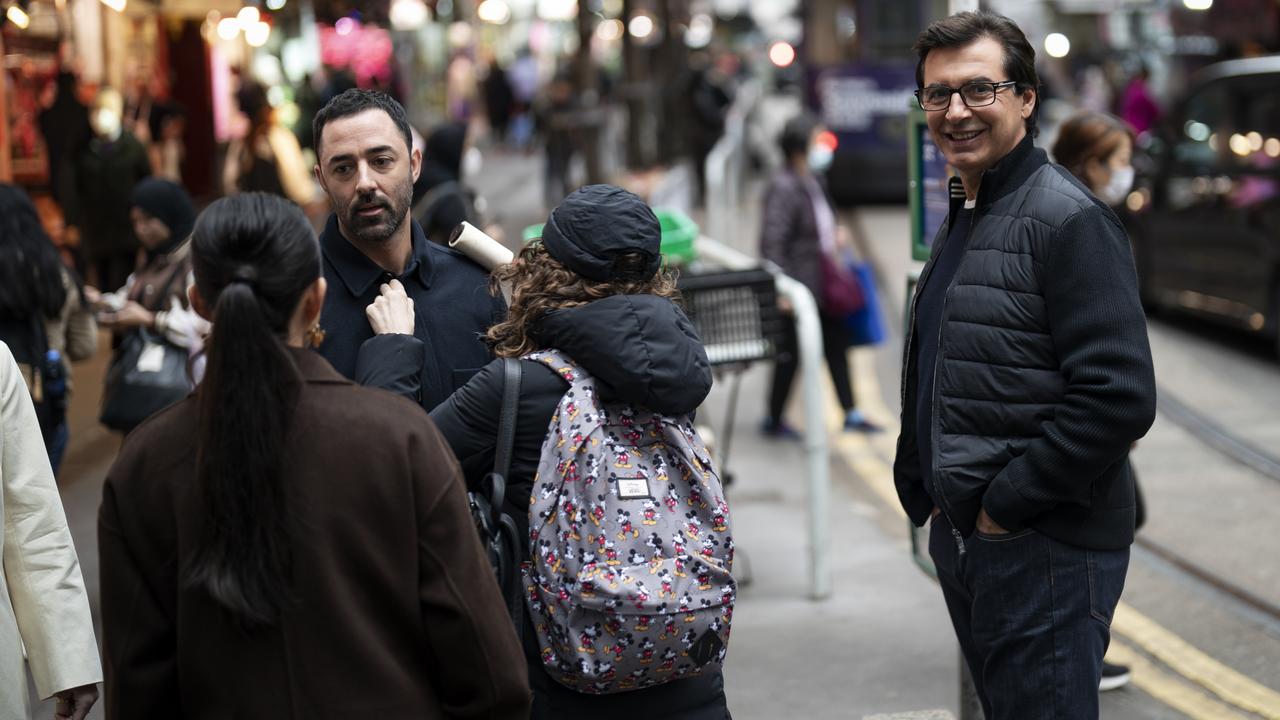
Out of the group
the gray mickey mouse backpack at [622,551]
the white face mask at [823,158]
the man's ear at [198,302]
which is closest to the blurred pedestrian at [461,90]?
the white face mask at [823,158]

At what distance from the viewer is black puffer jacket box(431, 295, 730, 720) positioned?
2861 mm

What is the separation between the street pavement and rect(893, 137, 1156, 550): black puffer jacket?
149cm

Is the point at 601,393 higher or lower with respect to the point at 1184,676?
higher

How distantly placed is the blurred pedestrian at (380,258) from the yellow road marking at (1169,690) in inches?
118

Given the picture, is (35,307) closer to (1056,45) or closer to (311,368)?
(311,368)

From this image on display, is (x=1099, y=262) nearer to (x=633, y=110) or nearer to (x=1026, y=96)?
(x=1026, y=96)

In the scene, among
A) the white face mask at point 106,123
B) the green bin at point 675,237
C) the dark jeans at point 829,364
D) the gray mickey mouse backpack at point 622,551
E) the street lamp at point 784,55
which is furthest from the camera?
the street lamp at point 784,55

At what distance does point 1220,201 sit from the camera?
37.2ft

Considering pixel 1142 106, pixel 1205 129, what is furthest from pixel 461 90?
pixel 1205 129

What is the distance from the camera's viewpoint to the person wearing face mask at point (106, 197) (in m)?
12.2

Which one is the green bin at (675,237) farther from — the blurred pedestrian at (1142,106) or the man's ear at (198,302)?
the blurred pedestrian at (1142,106)

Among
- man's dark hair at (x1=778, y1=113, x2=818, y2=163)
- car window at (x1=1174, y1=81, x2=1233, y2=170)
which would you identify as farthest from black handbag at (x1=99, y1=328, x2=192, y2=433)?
car window at (x1=1174, y1=81, x2=1233, y2=170)

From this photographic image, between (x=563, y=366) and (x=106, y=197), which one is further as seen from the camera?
(x=106, y=197)

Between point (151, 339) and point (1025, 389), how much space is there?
3.80 m
